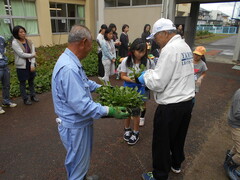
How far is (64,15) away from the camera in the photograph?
563 inches

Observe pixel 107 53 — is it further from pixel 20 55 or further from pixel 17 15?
pixel 17 15

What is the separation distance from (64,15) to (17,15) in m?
3.63

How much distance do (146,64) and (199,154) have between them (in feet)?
5.89

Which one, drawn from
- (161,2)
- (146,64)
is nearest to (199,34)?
(161,2)

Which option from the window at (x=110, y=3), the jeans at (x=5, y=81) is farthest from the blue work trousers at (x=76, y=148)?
the window at (x=110, y=3)

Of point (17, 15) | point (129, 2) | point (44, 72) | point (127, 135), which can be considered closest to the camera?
point (127, 135)

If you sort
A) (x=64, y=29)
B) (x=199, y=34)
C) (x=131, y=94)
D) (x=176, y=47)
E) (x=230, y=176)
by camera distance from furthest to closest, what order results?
(x=199, y=34) < (x=64, y=29) < (x=230, y=176) < (x=131, y=94) < (x=176, y=47)

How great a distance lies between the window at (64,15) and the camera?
1366 centimetres

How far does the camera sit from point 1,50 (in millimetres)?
4223

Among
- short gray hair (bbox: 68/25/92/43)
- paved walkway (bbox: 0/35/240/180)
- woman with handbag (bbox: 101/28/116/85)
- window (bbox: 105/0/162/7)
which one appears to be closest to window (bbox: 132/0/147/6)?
window (bbox: 105/0/162/7)

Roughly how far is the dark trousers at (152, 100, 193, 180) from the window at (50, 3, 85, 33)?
536 inches

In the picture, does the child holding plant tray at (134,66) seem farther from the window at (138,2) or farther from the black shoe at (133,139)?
the window at (138,2)

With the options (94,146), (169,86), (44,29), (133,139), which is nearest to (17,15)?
(44,29)

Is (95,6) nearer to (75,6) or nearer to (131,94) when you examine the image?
(75,6)
